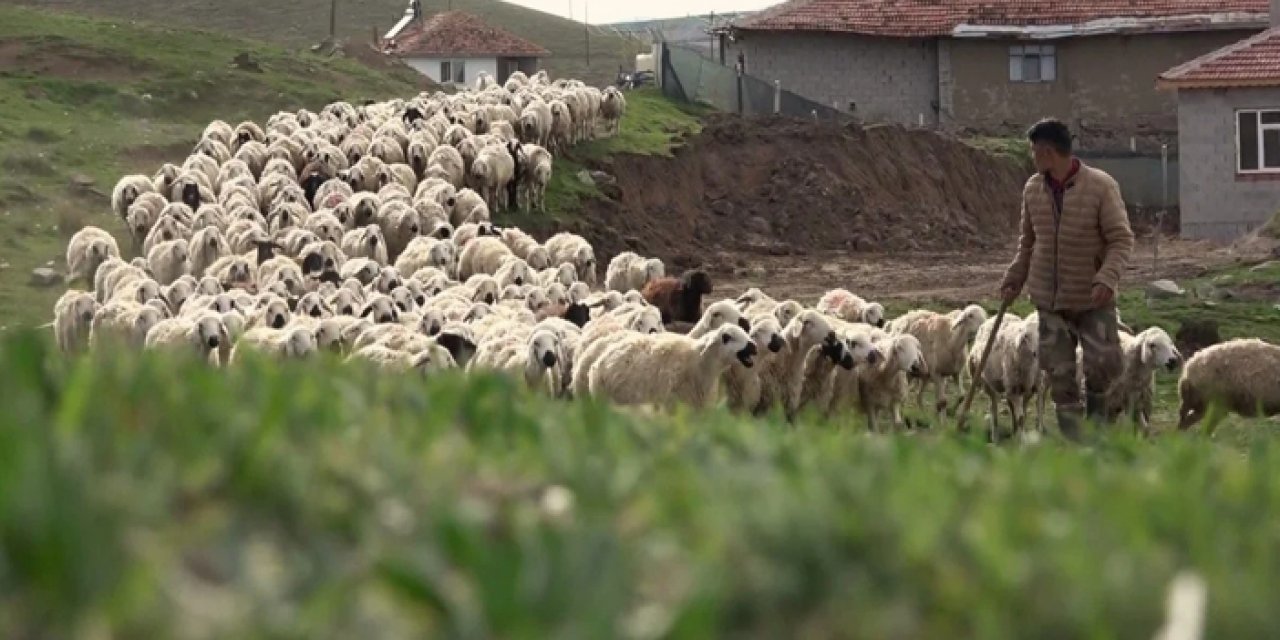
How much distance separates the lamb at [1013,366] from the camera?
16.4 metres

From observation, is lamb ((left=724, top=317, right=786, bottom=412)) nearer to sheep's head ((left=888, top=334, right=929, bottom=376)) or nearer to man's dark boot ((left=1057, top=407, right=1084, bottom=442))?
sheep's head ((left=888, top=334, right=929, bottom=376))

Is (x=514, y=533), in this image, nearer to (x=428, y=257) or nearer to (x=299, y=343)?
(x=299, y=343)

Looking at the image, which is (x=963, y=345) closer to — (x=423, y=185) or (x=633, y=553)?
(x=423, y=185)

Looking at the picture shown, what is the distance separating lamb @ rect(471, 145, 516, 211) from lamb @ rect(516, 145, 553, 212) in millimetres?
247

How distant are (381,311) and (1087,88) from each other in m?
33.6

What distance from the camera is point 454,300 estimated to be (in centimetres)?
1853

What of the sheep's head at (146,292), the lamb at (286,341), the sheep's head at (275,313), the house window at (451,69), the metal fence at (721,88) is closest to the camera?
the lamb at (286,341)

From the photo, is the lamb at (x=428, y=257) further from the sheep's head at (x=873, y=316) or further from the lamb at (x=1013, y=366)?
the lamb at (x=1013, y=366)

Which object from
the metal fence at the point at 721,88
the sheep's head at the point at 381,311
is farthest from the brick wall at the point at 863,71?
the sheep's head at the point at 381,311

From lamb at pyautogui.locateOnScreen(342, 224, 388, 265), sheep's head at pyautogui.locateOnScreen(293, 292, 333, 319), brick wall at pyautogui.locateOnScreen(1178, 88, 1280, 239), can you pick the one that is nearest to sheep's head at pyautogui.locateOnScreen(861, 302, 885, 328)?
sheep's head at pyautogui.locateOnScreen(293, 292, 333, 319)

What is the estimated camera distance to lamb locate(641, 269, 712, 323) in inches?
830

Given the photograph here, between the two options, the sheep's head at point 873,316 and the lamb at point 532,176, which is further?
the lamb at point 532,176

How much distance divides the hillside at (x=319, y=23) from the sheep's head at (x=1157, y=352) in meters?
64.8

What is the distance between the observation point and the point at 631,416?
6305 mm
